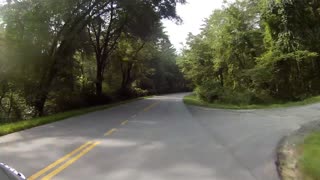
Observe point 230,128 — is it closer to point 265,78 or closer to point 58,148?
point 58,148

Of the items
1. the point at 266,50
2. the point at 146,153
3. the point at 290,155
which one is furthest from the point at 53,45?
the point at 290,155

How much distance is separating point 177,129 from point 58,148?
5.72 m

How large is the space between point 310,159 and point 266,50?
3442cm

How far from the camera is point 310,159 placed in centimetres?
861

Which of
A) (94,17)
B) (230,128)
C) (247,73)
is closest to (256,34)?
(247,73)

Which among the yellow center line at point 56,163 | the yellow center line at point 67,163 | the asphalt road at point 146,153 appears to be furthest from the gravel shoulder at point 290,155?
the yellow center line at point 56,163

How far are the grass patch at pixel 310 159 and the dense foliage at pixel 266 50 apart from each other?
25619 mm

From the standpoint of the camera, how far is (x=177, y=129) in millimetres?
15633

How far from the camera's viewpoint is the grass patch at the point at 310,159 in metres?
7.47

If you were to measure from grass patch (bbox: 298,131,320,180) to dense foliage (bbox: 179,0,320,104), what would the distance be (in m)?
25.6

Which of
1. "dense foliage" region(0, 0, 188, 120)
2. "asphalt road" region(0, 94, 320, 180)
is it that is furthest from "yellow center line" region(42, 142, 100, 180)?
"dense foliage" region(0, 0, 188, 120)

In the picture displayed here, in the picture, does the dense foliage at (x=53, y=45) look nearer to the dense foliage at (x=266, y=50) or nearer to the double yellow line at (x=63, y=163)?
the dense foliage at (x=266, y=50)

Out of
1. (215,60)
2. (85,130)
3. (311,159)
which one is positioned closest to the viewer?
(311,159)

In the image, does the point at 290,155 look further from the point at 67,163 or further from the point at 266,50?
the point at 266,50
